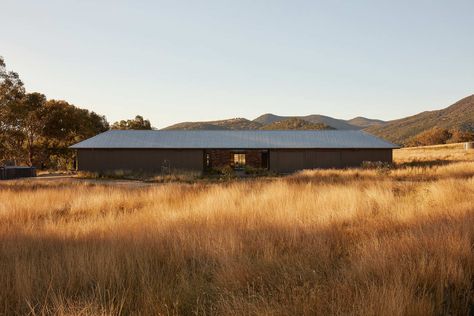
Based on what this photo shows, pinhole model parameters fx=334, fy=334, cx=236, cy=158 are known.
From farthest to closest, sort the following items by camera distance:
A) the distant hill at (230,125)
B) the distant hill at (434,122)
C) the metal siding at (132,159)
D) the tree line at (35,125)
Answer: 1. the distant hill at (230,125)
2. the distant hill at (434,122)
3. the tree line at (35,125)
4. the metal siding at (132,159)

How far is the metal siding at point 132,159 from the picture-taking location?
28906mm

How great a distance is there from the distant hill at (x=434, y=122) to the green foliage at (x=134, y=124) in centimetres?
7802

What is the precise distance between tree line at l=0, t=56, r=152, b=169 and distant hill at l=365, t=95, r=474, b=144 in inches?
3489

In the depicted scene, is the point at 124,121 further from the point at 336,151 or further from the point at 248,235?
the point at 248,235

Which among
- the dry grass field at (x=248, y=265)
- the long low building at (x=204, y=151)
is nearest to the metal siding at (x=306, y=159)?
the long low building at (x=204, y=151)

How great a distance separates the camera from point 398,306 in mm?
2729

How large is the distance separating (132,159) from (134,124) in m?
22.1

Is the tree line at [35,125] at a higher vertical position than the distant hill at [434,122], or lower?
lower

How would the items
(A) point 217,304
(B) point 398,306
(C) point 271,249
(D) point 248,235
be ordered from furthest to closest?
1. (D) point 248,235
2. (C) point 271,249
3. (A) point 217,304
4. (B) point 398,306

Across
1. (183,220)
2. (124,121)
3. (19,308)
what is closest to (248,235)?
(183,220)

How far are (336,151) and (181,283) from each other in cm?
2786

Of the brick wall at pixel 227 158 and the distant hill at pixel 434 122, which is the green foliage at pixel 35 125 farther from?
the distant hill at pixel 434 122

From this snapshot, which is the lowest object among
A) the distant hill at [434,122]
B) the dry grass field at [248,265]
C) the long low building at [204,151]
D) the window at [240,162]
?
the dry grass field at [248,265]

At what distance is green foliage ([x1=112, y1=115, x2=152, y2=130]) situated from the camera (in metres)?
49.4
